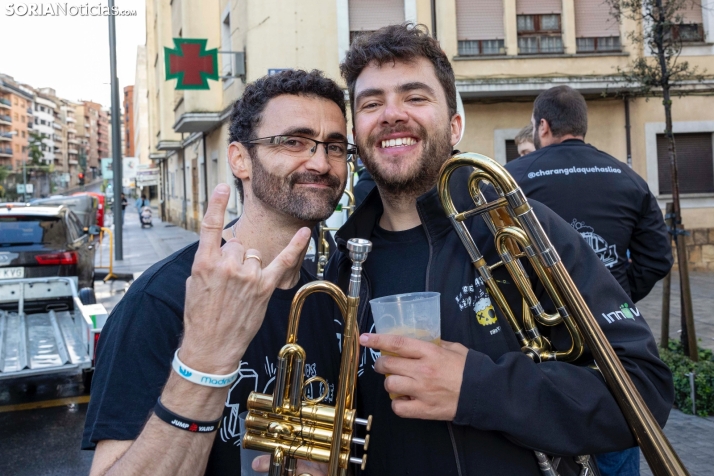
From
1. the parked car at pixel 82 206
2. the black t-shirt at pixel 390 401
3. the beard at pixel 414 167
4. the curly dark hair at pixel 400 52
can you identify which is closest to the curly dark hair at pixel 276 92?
the curly dark hair at pixel 400 52

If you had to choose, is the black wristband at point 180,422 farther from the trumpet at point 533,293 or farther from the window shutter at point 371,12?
the window shutter at point 371,12

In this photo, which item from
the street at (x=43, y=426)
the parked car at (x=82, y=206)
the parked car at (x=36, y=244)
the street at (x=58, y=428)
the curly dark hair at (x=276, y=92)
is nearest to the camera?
the curly dark hair at (x=276, y=92)

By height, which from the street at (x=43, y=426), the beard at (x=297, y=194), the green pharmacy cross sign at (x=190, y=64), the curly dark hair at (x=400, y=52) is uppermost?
the green pharmacy cross sign at (x=190, y=64)

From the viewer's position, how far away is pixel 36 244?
9.15 m

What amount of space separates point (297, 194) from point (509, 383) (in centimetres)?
98

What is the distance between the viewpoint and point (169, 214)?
38062 mm

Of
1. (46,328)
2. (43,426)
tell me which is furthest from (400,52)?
(46,328)

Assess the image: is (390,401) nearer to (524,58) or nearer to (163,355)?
(163,355)

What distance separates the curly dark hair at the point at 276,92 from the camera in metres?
2.32

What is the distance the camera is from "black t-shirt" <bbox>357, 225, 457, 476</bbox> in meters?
1.74

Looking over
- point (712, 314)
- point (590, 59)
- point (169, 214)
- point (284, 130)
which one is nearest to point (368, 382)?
point (284, 130)

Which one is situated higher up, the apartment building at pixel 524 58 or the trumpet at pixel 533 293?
the apartment building at pixel 524 58

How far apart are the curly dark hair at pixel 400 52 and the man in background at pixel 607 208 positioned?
3.97 ft

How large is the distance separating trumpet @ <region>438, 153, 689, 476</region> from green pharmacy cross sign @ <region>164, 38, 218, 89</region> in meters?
12.5
